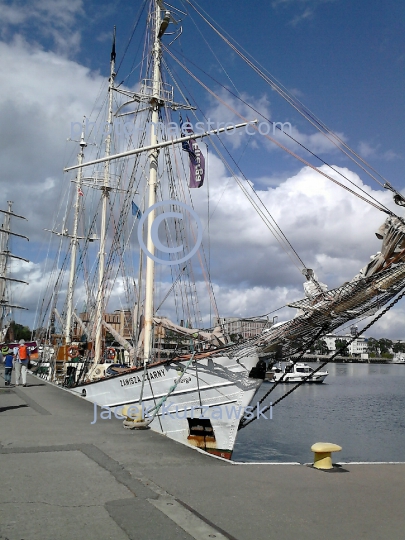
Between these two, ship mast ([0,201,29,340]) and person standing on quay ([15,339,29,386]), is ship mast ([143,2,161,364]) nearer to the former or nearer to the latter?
person standing on quay ([15,339,29,386])

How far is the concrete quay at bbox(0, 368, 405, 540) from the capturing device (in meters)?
4.70

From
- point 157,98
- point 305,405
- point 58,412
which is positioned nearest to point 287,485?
point 58,412

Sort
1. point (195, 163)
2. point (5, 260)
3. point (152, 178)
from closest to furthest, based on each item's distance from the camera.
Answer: point (152, 178) → point (195, 163) → point (5, 260)

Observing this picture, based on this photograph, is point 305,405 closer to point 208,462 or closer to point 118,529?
point 208,462

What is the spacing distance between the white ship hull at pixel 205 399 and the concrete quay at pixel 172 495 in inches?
143

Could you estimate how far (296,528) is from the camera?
4.87 m

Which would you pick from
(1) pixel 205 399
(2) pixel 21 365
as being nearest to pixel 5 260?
(2) pixel 21 365

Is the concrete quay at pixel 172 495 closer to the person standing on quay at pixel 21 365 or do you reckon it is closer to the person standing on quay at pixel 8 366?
the person standing on quay at pixel 8 366

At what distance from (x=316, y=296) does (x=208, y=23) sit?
7.77 m

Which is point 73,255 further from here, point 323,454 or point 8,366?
point 323,454

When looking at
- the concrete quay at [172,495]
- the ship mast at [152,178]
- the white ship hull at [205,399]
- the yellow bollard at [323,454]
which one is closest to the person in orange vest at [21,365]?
the ship mast at [152,178]

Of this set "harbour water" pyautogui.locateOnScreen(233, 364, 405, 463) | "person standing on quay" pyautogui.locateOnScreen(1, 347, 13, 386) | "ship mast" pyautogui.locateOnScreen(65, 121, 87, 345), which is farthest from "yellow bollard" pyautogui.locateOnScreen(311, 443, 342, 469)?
"ship mast" pyautogui.locateOnScreen(65, 121, 87, 345)

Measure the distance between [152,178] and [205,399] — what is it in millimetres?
8347

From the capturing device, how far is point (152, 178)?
684 inches
